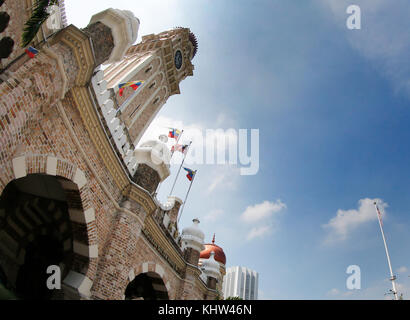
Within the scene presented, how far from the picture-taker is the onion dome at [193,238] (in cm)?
1571

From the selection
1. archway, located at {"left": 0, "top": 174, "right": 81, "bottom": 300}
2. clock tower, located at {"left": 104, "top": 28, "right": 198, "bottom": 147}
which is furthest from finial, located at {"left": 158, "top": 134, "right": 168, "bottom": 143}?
clock tower, located at {"left": 104, "top": 28, "right": 198, "bottom": 147}

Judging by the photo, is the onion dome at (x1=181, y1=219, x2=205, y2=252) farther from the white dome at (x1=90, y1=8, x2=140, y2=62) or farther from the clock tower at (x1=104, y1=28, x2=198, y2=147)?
the white dome at (x1=90, y1=8, x2=140, y2=62)

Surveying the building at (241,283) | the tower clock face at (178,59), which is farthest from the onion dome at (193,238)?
the building at (241,283)

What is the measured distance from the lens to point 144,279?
533 inches

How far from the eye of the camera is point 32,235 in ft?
35.7

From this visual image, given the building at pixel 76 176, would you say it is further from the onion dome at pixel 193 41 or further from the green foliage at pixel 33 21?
the onion dome at pixel 193 41

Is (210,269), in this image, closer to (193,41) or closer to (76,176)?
(76,176)

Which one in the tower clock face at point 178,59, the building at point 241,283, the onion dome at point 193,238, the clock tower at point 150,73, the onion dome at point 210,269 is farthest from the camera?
the building at point 241,283

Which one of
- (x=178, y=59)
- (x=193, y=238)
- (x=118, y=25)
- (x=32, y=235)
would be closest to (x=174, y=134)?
(x=193, y=238)

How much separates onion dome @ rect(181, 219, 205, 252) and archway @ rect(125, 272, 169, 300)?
269cm

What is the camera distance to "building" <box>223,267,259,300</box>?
79875mm

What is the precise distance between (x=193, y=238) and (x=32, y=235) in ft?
26.5

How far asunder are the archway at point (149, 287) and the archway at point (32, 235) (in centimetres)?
417

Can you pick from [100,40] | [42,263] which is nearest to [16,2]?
[100,40]
